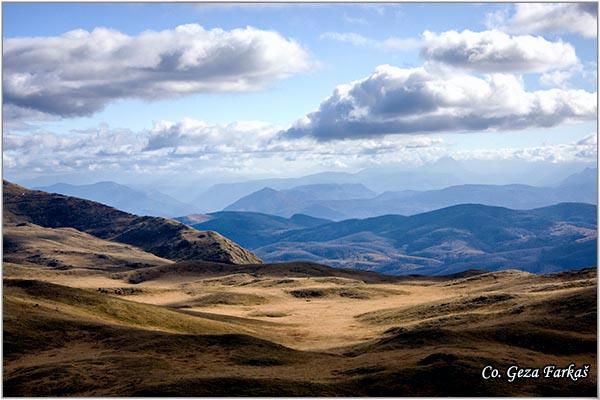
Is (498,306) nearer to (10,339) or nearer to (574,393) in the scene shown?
(574,393)

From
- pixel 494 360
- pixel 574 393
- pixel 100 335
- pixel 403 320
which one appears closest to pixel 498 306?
pixel 403 320

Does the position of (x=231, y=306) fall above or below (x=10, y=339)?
below

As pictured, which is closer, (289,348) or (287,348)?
(287,348)

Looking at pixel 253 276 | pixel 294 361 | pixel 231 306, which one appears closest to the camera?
pixel 294 361

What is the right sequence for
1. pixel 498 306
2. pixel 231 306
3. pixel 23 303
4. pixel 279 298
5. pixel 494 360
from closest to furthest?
pixel 494 360, pixel 23 303, pixel 498 306, pixel 231 306, pixel 279 298

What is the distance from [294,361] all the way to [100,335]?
70.1 feet

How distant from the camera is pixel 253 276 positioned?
629 ft

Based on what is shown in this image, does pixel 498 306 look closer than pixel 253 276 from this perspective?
Yes

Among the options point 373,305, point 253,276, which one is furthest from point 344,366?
point 253,276

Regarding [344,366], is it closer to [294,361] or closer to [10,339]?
[294,361]

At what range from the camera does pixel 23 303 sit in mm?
65938

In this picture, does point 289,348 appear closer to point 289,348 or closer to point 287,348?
point 289,348

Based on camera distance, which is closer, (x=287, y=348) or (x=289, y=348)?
(x=287, y=348)

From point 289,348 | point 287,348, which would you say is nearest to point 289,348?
point 289,348
